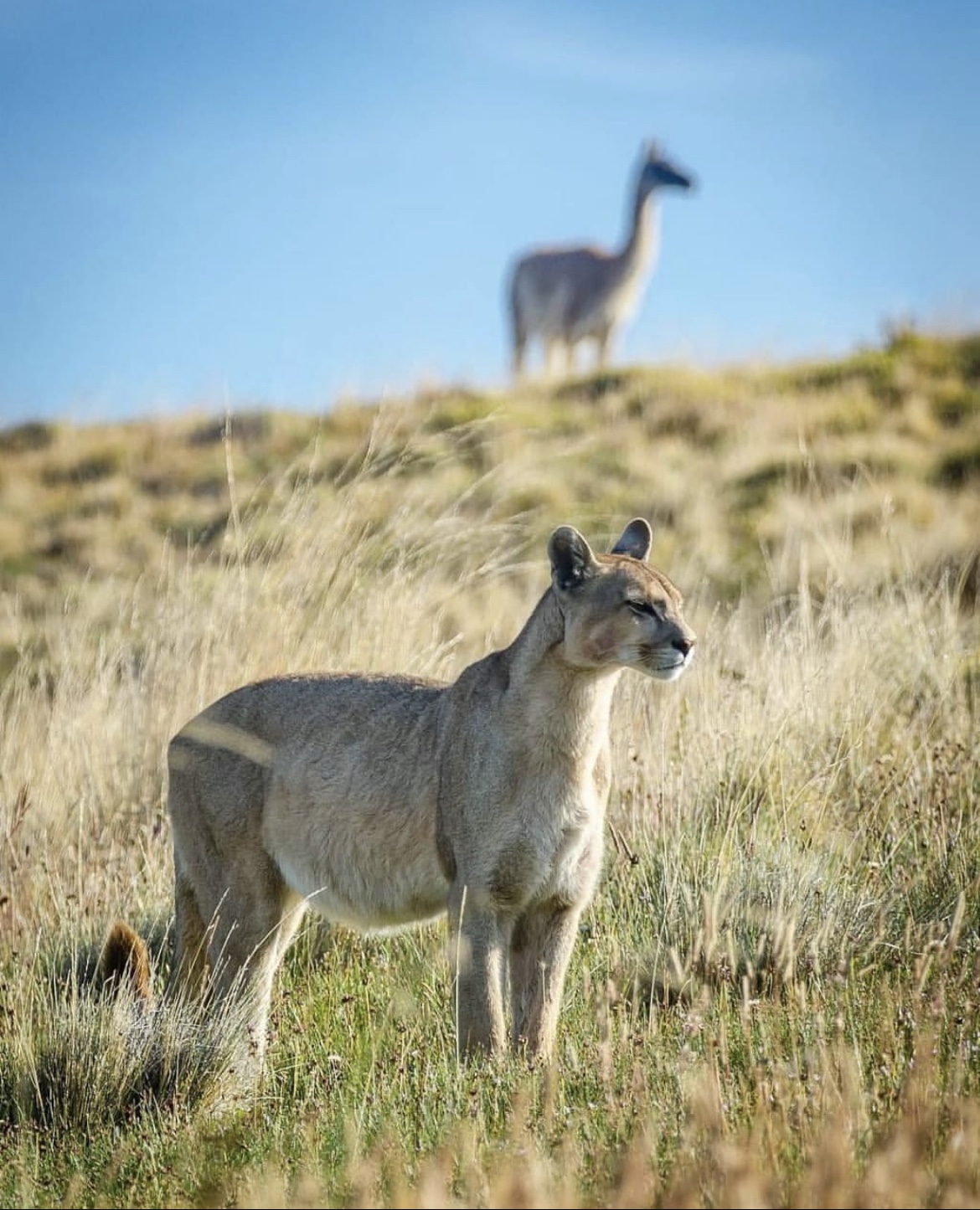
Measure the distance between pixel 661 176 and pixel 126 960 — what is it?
19.1m

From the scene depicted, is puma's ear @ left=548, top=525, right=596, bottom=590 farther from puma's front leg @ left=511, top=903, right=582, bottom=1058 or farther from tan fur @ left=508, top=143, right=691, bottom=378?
tan fur @ left=508, top=143, right=691, bottom=378

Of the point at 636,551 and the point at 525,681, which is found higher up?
the point at 636,551

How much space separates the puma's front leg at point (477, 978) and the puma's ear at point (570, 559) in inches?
42.0

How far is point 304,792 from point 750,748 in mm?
2344

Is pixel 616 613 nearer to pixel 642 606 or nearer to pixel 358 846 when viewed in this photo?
pixel 642 606

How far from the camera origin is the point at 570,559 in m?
5.25

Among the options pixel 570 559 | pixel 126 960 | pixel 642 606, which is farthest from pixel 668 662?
pixel 126 960

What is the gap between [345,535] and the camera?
8.28m

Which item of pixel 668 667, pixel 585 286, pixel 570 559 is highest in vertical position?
pixel 585 286

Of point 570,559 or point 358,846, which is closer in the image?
point 570,559

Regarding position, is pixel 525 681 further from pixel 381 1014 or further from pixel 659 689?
pixel 659 689

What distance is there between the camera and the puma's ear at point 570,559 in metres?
5.22

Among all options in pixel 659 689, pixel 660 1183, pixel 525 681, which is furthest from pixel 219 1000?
pixel 659 689

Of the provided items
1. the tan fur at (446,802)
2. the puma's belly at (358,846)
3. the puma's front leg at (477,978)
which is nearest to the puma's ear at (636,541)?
the tan fur at (446,802)
